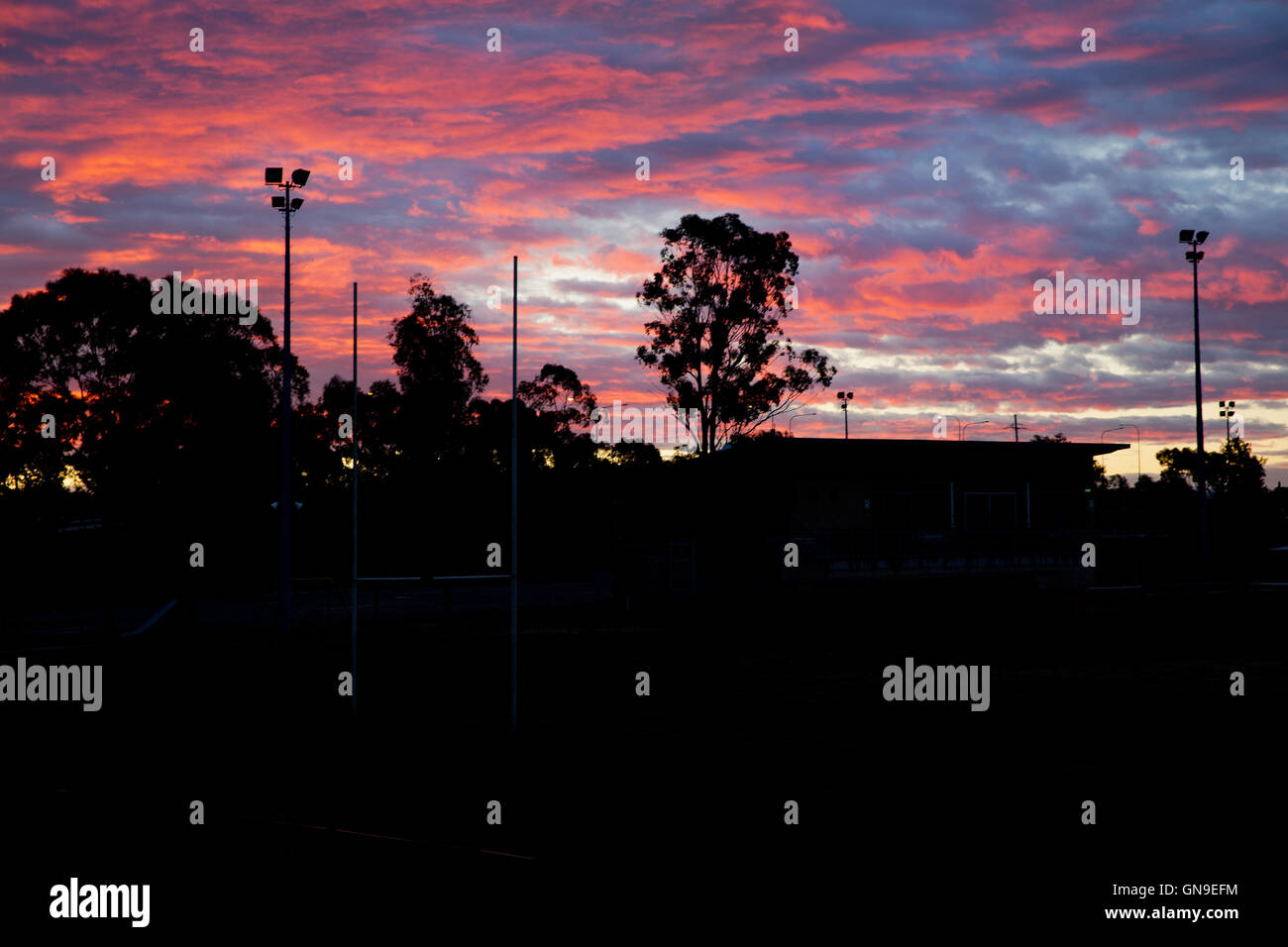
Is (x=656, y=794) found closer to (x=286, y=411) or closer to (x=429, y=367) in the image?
(x=286, y=411)

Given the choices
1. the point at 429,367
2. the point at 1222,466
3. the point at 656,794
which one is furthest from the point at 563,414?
the point at 1222,466

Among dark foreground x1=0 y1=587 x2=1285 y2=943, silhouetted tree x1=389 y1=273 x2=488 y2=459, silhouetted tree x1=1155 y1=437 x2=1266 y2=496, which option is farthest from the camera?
silhouetted tree x1=1155 y1=437 x2=1266 y2=496

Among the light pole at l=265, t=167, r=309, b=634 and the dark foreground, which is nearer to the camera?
the dark foreground

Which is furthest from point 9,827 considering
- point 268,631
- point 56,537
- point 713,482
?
point 56,537

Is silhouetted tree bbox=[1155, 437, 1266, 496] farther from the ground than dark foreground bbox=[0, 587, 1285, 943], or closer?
farther from the ground

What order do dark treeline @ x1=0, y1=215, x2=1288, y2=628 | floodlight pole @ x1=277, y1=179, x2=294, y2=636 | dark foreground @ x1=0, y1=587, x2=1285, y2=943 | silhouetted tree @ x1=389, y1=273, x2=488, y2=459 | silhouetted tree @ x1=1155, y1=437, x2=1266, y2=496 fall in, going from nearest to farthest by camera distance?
dark foreground @ x1=0, y1=587, x2=1285, y2=943 → floodlight pole @ x1=277, y1=179, x2=294, y2=636 → dark treeline @ x1=0, y1=215, x2=1288, y2=628 → silhouetted tree @ x1=389, y1=273, x2=488, y2=459 → silhouetted tree @ x1=1155, y1=437, x2=1266, y2=496

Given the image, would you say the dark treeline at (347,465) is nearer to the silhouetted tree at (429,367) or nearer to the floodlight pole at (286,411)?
the silhouetted tree at (429,367)

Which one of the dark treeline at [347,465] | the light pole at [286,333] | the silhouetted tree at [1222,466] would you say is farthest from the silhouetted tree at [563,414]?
the silhouetted tree at [1222,466]

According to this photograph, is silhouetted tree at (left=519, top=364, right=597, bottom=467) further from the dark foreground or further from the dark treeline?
the dark foreground

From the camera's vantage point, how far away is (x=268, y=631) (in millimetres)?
29359

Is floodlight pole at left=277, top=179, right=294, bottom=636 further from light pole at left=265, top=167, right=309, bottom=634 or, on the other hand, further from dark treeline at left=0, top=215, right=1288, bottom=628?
dark treeline at left=0, top=215, right=1288, bottom=628

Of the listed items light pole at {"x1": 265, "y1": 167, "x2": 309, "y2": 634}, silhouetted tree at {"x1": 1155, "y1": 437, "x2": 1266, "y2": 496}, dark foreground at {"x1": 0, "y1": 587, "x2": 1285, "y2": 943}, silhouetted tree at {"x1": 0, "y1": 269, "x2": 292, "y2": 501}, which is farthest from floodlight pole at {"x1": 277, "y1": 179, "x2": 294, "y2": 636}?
silhouetted tree at {"x1": 1155, "y1": 437, "x2": 1266, "y2": 496}
